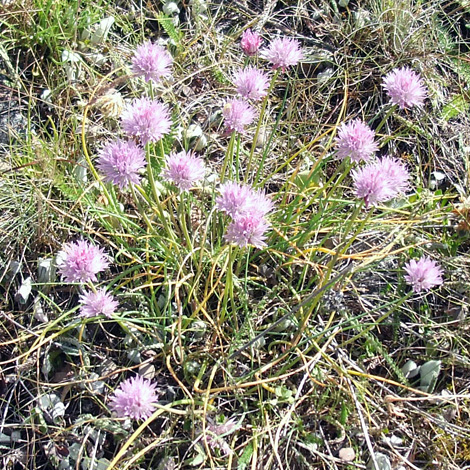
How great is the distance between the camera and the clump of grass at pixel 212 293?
1.24 m

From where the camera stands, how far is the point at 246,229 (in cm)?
103

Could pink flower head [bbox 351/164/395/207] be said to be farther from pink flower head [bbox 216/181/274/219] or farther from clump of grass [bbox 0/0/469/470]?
pink flower head [bbox 216/181/274/219]

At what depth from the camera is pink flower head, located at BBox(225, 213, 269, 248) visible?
3.37 ft

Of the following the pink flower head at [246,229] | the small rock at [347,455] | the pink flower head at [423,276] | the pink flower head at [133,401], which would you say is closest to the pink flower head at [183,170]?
the pink flower head at [246,229]

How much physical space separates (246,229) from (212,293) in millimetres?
471

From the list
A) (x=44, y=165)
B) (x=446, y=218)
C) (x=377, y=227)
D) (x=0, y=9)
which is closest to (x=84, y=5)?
(x=0, y=9)

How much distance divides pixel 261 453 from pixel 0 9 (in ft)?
4.63

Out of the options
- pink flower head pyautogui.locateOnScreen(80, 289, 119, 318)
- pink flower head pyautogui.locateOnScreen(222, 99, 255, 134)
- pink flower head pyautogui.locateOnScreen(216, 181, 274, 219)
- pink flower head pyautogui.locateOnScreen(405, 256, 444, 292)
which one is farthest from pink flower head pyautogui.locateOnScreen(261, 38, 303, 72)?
pink flower head pyautogui.locateOnScreen(80, 289, 119, 318)

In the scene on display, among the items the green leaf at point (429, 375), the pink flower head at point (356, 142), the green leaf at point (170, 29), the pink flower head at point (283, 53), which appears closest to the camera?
the pink flower head at point (356, 142)

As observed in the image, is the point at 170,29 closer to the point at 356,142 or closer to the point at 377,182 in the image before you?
the point at 356,142

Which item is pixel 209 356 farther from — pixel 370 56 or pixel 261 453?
pixel 370 56

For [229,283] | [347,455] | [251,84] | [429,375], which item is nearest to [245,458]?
[347,455]

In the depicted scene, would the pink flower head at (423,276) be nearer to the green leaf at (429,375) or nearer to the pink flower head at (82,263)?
the green leaf at (429,375)

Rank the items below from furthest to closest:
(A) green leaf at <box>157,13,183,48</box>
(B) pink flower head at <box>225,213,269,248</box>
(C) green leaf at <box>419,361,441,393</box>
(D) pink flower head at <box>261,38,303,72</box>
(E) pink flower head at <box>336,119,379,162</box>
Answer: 1. (A) green leaf at <box>157,13,183,48</box>
2. (C) green leaf at <box>419,361,441,393</box>
3. (D) pink flower head at <box>261,38,303,72</box>
4. (E) pink flower head at <box>336,119,379,162</box>
5. (B) pink flower head at <box>225,213,269,248</box>
